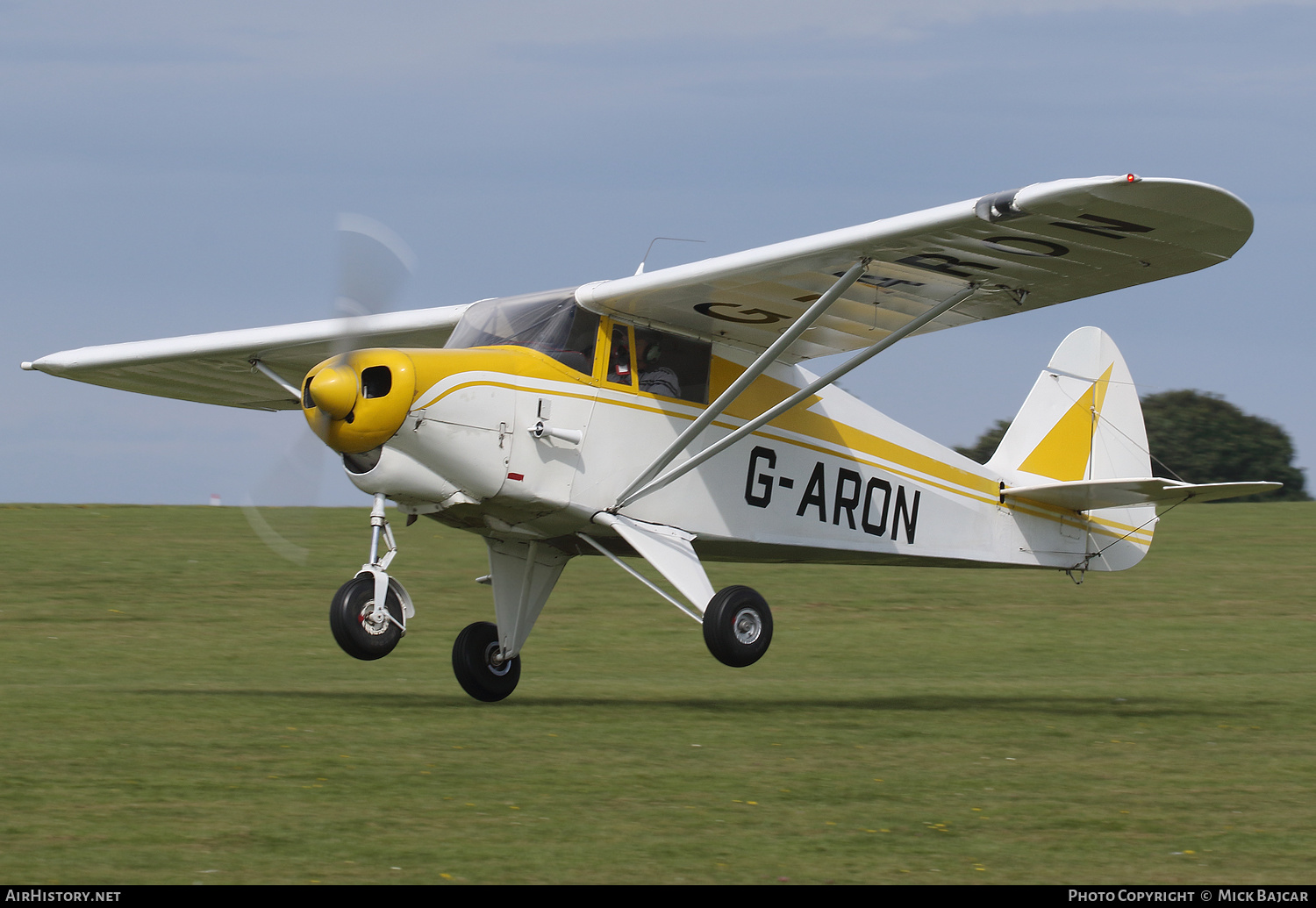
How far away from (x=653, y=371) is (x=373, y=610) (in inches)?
119

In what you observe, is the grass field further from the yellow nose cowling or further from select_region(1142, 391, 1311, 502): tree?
select_region(1142, 391, 1311, 502): tree

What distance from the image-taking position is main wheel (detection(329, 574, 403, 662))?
958cm

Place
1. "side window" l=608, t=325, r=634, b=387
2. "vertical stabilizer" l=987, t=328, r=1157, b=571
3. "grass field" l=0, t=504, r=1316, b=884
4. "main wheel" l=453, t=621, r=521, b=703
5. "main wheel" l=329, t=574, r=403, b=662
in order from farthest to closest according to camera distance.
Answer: "vertical stabilizer" l=987, t=328, r=1157, b=571
"main wheel" l=453, t=621, r=521, b=703
"side window" l=608, t=325, r=634, b=387
"main wheel" l=329, t=574, r=403, b=662
"grass field" l=0, t=504, r=1316, b=884

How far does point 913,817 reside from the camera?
719cm

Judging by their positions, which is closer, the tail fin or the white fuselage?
the white fuselage

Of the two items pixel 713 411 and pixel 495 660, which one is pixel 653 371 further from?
pixel 495 660

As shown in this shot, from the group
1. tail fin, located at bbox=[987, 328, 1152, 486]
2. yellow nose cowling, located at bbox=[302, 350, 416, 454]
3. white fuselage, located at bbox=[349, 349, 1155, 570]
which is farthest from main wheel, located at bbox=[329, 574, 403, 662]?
tail fin, located at bbox=[987, 328, 1152, 486]

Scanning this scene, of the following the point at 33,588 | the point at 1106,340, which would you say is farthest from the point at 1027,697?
the point at 33,588

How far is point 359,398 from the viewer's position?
9422 millimetres

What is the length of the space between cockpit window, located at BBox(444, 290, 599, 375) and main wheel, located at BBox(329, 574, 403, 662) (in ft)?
7.11

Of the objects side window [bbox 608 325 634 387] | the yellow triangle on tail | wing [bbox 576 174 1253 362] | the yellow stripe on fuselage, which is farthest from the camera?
the yellow triangle on tail

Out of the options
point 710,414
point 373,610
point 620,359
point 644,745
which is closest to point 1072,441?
point 710,414

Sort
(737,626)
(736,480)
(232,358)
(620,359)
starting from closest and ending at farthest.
A: (737,626)
(620,359)
(736,480)
(232,358)

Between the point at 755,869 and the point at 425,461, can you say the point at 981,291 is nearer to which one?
the point at 425,461
